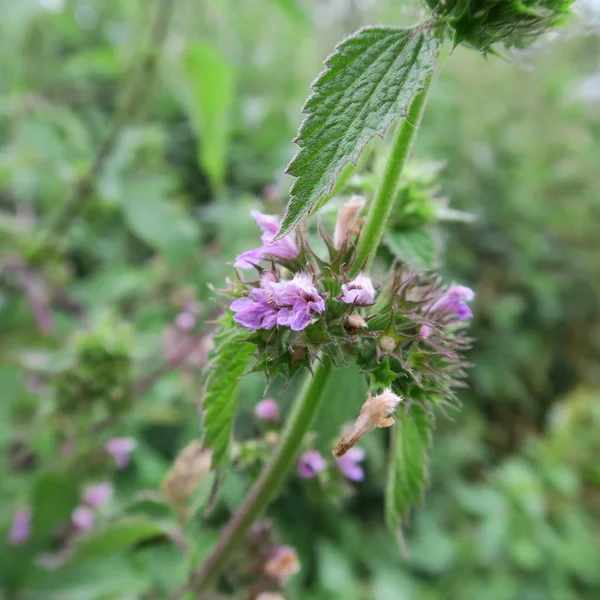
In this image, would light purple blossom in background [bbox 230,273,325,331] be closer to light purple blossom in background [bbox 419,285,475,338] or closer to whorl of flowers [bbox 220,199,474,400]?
whorl of flowers [bbox 220,199,474,400]

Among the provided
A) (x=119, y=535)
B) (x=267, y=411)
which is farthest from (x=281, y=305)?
(x=119, y=535)

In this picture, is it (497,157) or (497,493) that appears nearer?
(497,493)

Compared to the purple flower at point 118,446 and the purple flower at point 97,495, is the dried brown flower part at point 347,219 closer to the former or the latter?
the purple flower at point 118,446

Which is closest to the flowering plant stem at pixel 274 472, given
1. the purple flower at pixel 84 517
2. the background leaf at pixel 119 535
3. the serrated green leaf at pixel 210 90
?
the background leaf at pixel 119 535

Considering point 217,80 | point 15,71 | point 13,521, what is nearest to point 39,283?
point 13,521

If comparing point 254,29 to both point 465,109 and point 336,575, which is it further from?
point 336,575

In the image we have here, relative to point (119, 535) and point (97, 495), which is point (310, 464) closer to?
point (119, 535)
